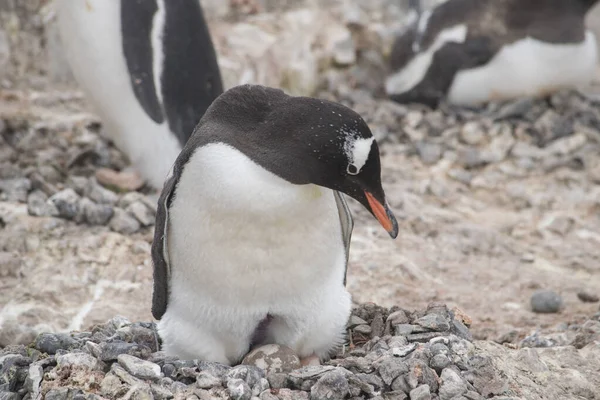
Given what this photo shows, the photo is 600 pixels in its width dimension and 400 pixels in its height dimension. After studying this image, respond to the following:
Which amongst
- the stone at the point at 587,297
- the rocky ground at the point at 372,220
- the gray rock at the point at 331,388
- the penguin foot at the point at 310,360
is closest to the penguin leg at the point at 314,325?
the penguin foot at the point at 310,360

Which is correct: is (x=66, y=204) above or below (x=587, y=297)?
above

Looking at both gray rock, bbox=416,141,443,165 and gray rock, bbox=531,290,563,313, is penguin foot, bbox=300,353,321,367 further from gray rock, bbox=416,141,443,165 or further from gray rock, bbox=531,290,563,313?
gray rock, bbox=416,141,443,165

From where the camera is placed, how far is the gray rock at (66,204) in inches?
176

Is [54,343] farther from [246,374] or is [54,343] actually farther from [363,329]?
[363,329]

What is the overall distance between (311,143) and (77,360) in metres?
0.86

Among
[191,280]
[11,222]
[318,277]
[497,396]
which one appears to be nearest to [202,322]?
[191,280]

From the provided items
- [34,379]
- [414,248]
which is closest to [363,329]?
[34,379]

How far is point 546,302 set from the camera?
3967 mm

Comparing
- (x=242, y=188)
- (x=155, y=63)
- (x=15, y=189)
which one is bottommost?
(x=15, y=189)

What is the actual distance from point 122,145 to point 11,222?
0.89 meters

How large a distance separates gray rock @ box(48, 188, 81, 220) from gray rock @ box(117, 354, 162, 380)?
6.86 feet

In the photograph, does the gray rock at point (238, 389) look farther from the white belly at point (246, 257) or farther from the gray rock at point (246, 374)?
the white belly at point (246, 257)

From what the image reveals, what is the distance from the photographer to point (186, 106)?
15.3 feet

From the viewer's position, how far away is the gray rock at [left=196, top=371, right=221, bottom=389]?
2.44m
